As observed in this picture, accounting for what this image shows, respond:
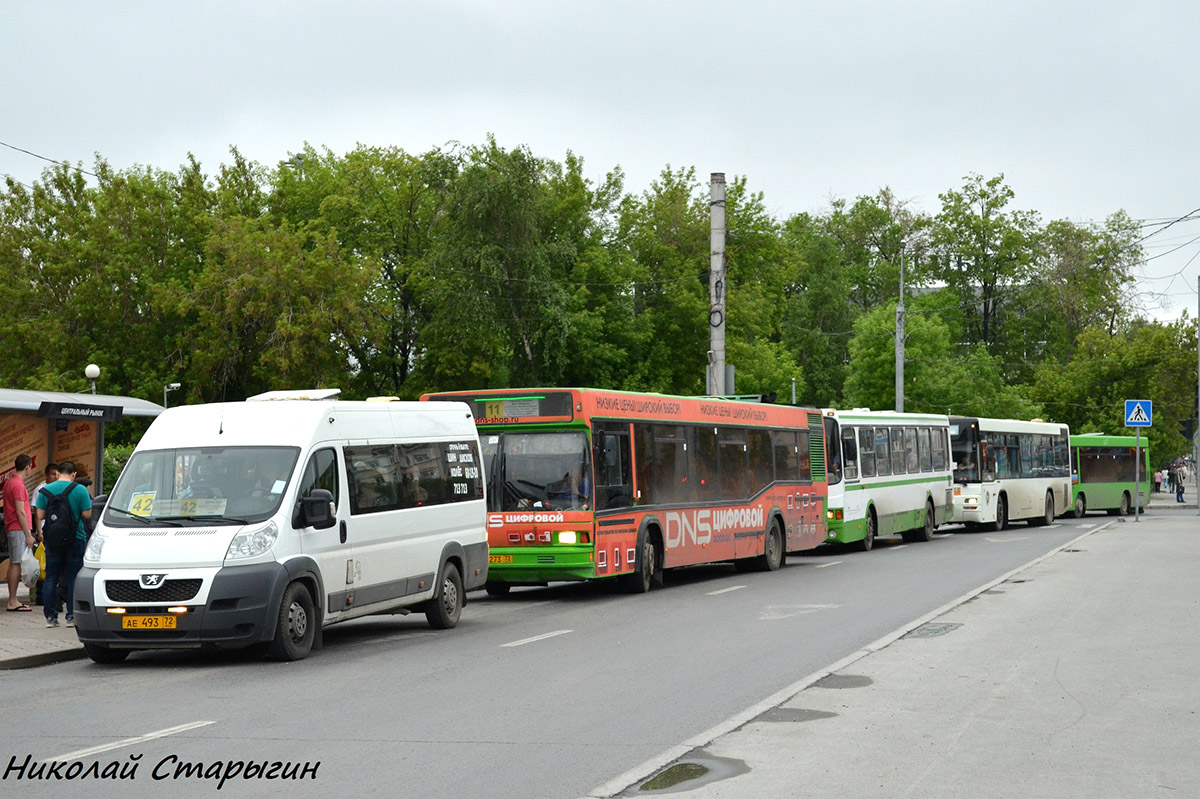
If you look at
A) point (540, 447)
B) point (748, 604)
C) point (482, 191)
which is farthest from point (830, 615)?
point (482, 191)

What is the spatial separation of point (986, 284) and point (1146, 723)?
247 ft

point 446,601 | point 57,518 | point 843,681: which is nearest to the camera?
point 843,681

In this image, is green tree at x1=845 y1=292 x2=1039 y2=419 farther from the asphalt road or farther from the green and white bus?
the asphalt road

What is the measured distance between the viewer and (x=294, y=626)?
1331cm

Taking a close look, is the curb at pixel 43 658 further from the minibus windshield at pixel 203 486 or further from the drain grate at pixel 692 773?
the drain grate at pixel 692 773

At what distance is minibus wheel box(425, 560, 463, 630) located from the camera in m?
16.0

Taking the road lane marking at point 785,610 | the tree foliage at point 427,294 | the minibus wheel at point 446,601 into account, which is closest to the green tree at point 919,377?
the tree foliage at point 427,294

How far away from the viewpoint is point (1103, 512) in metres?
59.4

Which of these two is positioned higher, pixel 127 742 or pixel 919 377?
pixel 919 377

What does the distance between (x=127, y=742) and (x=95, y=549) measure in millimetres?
4529

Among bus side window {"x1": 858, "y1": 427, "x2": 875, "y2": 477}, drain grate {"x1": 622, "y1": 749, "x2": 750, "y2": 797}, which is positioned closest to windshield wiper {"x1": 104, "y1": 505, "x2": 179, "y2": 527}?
drain grate {"x1": 622, "y1": 749, "x2": 750, "y2": 797}

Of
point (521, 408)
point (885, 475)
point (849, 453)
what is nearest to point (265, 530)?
point (521, 408)

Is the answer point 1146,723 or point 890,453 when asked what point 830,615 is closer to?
point 1146,723

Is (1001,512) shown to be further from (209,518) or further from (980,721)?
(980,721)
